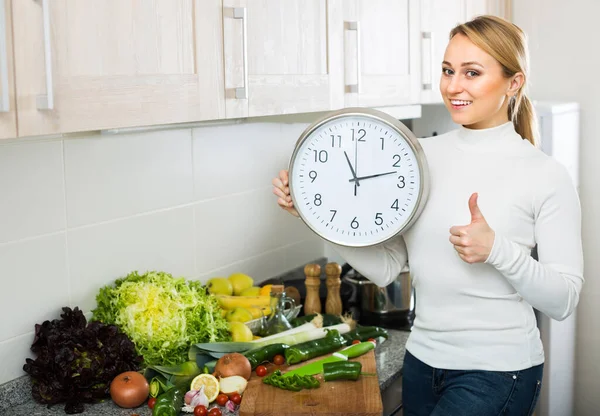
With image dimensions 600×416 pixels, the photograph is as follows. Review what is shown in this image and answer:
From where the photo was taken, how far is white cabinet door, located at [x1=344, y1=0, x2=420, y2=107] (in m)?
2.18

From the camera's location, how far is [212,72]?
168cm

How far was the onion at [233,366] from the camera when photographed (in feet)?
6.23

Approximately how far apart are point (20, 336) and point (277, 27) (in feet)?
2.99

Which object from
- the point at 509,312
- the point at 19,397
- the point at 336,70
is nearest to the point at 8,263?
the point at 19,397

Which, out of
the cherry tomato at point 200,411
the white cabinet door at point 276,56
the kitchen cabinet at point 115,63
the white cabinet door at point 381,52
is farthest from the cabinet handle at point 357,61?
the cherry tomato at point 200,411

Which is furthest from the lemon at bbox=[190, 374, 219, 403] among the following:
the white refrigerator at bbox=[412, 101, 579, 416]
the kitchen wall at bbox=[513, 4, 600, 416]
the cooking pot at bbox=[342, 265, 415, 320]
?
the kitchen wall at bbox=[513, 4, 600, 416]

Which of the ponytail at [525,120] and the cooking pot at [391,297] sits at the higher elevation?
the ponytail at [525,120]

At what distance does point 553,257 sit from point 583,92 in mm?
2058

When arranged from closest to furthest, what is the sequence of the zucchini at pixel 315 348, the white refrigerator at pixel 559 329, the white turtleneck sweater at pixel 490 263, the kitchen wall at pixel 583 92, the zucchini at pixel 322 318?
the white turtleneck sweater at pixel 490 263, the zucchini at pixel 315 348, the zucchini at pixel 322 318, the white refrigerator at pixel 559 329, the kitchen wall at pixel 583 92

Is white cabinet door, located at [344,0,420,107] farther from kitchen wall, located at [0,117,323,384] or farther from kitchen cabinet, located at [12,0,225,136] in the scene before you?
kitchen cabinet, located at [12,0,225,136]

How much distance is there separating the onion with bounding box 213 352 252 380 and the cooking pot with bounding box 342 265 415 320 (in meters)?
0.62

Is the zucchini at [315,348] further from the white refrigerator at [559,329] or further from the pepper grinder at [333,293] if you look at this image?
the white refrigerator at [559,329]

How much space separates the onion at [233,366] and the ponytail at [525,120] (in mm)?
839

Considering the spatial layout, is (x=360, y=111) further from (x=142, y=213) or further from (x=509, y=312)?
(x=142, y=213)
